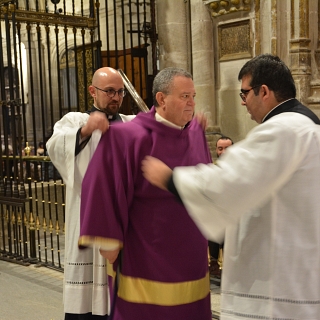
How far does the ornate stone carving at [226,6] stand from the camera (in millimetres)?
6195

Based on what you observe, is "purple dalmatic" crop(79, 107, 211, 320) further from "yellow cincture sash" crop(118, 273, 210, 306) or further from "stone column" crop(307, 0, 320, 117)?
"stone column" crop(307, 0, 320, 117)

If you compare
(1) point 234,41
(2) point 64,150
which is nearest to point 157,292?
(2) point 64,150

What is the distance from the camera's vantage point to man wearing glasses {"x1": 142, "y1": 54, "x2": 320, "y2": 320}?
1.89 metres

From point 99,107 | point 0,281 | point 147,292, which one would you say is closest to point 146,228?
point 147,292

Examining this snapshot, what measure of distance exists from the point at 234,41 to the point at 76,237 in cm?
392

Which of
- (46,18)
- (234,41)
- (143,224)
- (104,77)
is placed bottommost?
(143,224)

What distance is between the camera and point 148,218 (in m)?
2.60

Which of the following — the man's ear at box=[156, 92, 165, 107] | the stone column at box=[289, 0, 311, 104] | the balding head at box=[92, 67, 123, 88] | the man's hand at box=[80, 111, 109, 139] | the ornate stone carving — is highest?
the ornate stone carving

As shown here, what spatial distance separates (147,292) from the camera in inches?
102

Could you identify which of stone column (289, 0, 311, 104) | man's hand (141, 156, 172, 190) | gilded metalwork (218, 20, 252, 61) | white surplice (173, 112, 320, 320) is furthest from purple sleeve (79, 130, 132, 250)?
gilded metalwork (218, 20, 252, 61)

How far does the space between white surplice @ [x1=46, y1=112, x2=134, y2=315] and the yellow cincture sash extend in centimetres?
74

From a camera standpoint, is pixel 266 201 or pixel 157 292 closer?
pixel 266 201

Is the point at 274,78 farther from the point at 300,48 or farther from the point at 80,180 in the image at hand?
the point at 300,48

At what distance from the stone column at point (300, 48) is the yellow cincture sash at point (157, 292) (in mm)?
3740
